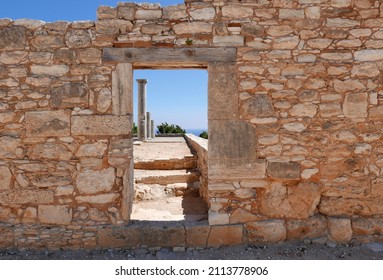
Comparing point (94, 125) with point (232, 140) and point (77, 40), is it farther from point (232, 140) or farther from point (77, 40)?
point (232, 140)

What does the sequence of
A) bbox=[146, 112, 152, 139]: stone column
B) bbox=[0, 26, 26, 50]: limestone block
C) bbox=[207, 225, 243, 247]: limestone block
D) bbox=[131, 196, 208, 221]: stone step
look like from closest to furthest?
1. bbox=[0, 26, 26, 50]: limestone block
2. bbox=[207, 225, 243, 247]: limestone block
3. bbox=[131, 196, 208, 221]: stone step
4. bbox=[146, 112, 152, 139]: stone column

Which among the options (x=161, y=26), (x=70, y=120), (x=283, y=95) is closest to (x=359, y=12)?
(x=283, y=95)

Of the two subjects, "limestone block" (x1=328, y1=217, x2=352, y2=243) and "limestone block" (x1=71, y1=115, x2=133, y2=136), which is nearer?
"limestone block" (x1=71, y1=115, x2=133, y2=136)

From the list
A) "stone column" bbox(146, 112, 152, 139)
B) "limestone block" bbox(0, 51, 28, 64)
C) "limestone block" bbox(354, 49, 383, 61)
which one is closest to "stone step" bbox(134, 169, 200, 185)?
"limestone block" bbox(0, 51, 28, 64)

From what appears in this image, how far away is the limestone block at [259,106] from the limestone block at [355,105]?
94 centimetres

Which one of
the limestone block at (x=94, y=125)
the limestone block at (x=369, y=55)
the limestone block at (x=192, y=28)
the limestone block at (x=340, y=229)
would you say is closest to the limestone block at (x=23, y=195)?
the limestone block at (x=94, y=125)

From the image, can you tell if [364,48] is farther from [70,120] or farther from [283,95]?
[70,120]

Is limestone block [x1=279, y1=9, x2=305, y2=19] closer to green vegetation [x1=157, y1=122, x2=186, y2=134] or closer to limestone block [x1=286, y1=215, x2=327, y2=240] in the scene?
limestone block [x1=286, y1=215, x2=327, y2=240]

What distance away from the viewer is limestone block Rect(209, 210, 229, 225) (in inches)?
136

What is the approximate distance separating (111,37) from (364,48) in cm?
317

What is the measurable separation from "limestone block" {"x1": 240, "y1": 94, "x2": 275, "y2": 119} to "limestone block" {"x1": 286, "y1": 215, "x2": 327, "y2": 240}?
143 centimetres

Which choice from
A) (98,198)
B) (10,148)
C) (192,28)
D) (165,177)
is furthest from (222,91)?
(10,148)

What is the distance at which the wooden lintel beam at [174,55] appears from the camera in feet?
11.1

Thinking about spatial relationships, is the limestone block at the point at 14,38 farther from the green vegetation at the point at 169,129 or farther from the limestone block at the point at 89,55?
the green vegetation at the point at 169,129
